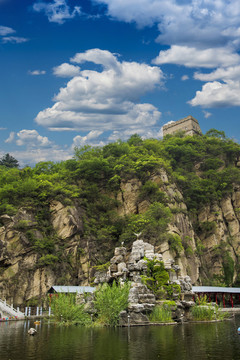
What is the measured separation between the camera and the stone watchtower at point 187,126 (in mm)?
90688

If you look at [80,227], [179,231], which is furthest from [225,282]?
[80,227]

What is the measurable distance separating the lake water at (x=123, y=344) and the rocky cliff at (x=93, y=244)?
17.7 m

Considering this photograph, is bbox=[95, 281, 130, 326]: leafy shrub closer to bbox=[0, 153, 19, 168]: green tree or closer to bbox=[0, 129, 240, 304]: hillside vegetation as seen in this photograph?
bbox=[0, 129, 240, 304]: hillside vegetation

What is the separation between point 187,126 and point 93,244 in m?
53.8

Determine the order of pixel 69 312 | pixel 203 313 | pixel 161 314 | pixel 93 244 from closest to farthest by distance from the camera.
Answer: pixel 161 314 < pixel 69 312 < pixel 203 313 < pixel 93 244

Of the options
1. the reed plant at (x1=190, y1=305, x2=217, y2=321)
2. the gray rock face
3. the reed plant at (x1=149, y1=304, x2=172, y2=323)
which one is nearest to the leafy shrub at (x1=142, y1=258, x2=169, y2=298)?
the gray rock face

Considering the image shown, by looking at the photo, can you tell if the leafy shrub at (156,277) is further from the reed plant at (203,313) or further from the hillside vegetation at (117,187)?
the hillside vegetation at (117,187)

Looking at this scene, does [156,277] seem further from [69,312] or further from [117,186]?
[117,186]

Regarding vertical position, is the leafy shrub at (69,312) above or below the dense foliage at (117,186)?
below

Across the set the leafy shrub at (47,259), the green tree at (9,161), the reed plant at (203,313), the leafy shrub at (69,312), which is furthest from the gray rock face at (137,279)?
the green tree at (9,161)

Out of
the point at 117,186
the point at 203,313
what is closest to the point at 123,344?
the point at 203,313

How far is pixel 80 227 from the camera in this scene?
158 ft

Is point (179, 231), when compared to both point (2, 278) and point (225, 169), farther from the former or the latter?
point (2, 278)

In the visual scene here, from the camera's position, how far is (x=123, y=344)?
18234mm
